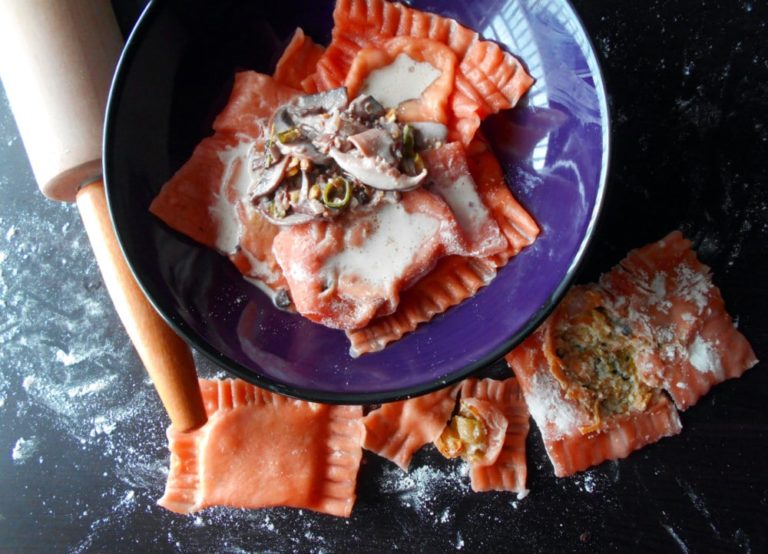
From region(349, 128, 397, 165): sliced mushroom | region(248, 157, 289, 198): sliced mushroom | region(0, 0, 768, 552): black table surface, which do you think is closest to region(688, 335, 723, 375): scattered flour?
region(0, 0, 768, 552): black table surface

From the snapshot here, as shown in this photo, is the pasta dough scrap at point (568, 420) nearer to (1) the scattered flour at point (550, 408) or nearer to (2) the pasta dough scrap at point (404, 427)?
(1) the scattered flour at point (550, 408)

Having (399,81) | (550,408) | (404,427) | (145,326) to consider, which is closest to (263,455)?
(404,427)

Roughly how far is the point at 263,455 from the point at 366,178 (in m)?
1.00

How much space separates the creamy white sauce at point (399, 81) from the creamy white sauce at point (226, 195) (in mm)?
379

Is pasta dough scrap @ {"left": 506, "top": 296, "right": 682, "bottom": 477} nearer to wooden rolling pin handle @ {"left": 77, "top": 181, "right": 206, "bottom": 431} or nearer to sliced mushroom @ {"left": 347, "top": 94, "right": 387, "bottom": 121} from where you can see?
sliced mushroom @ {"left": 347, "top": 94, "right": 387, "bottom": 121}

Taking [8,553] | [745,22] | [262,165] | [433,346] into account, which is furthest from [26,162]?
[745,22]

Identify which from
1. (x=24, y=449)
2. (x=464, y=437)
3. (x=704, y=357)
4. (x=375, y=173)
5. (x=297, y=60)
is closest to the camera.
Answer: (x=375, y=173)

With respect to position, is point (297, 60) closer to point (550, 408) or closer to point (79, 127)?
point (79, 127)

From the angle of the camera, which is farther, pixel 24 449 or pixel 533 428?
pixel 24 449

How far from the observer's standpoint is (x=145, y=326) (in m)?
1.85

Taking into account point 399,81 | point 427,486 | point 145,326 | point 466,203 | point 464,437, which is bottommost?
point 427,486

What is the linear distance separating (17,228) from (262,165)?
105 cm

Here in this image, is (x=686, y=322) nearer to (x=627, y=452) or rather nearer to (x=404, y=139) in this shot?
(x=627, y=452)

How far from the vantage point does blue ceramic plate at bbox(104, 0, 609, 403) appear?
5.50ft
